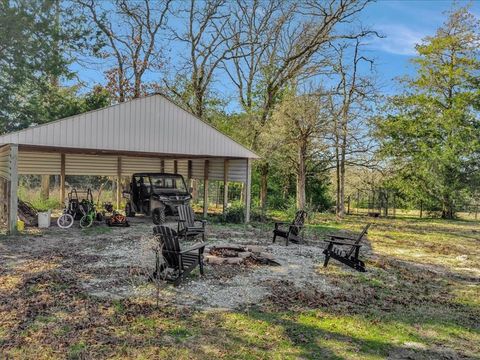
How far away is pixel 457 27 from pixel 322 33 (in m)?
7.46

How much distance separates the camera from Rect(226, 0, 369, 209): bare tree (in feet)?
68.4

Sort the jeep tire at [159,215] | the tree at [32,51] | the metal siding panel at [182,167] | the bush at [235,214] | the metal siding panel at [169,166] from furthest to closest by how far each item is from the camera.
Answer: the metal siding panel at [182,167]
the metal siding panel at [169,166]
the tree at [32,51]
the bush at [235,214]
the jeep tire at [159,215]

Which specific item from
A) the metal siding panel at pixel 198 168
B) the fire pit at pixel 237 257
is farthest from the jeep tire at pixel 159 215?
the metal siding panel at pixel 198 168

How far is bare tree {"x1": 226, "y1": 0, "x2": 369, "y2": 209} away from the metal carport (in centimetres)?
607

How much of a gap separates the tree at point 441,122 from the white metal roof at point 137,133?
1106 cm

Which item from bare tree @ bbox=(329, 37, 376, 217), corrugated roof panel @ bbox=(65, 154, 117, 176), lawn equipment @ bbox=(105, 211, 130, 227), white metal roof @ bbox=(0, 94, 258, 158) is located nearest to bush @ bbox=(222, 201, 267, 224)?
white metal roof @ bbox=(0, 94, 258, 158)

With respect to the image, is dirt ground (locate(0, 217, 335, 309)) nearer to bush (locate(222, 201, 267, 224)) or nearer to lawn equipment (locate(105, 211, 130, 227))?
lawn equipment (locate(105, 211, 130, 227))

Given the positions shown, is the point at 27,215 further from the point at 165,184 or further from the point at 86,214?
the point at 165,184

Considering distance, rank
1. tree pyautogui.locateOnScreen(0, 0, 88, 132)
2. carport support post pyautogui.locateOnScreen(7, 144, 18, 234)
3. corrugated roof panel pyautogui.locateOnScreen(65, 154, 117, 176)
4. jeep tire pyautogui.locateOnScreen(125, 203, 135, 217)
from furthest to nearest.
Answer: corrugated roof panel pyautogui.locateOnScreen(65, 154, 117, 176), tree pyautogui.locateOnScreen(0, 0, 88, 132), jeep tire pyautogui.locateOnScreen(125, 203, 135, 217), carport support post pyautogui.locateOnScreen(7, 144, 18, 234)

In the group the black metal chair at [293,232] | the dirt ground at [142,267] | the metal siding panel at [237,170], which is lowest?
the dirt ground at [142,267]

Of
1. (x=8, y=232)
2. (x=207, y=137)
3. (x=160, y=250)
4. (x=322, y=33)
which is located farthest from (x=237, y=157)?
(x=322, y=33)

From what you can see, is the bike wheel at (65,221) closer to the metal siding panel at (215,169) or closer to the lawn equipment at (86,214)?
the lawn equipment at (86,214)

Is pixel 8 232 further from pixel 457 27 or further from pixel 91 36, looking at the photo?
pixel 457 27

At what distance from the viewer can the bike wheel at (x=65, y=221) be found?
37.8 feet
